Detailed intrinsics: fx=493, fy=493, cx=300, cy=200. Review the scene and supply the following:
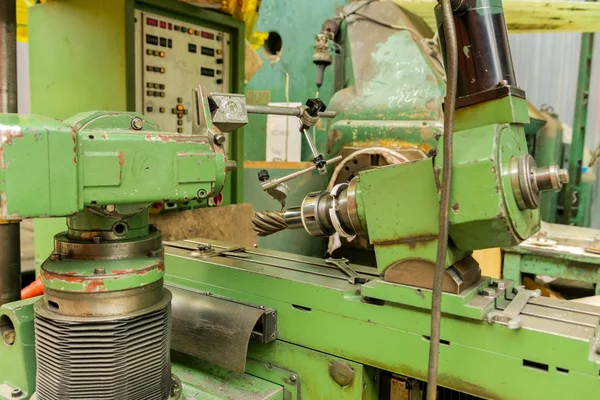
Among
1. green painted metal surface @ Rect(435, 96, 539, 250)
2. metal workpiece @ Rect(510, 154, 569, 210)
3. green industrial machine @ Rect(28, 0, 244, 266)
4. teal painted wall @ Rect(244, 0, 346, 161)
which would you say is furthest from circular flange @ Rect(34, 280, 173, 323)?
teal painted wall @ Rect(244, 0, 346, 161)

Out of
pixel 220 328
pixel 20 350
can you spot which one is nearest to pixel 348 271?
pixel 220 328

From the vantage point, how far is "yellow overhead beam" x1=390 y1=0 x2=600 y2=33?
271cm

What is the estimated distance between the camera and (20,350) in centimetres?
109

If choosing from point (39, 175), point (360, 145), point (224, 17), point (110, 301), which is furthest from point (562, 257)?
point (39, 175)

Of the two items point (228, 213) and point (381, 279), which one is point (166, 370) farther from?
point (228, 213)

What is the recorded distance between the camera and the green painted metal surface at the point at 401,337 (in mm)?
842


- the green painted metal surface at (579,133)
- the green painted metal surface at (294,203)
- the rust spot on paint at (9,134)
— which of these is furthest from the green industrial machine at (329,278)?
the green painted metal surface at (579,133)

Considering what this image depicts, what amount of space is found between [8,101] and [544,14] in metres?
2.77

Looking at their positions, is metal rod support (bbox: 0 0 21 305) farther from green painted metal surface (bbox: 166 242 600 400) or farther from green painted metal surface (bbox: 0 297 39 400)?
green painted metal surface (bbox: 166 242 600 400)

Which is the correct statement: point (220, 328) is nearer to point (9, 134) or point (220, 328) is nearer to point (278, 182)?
point (278, 182)

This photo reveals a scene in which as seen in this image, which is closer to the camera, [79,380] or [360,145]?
[79,380]

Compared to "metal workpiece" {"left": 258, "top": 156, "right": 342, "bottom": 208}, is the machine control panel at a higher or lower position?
higher

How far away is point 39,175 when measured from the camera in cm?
78

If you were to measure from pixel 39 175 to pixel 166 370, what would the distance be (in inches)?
18.9
